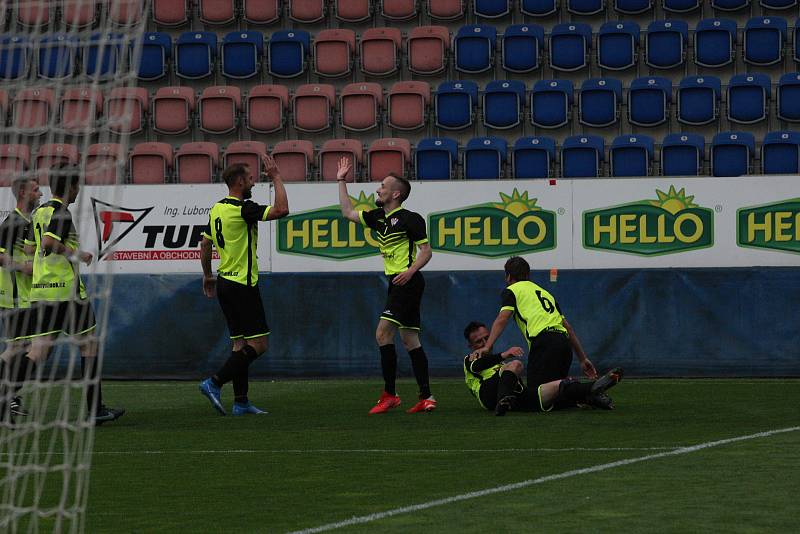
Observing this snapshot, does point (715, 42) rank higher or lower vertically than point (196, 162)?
higher

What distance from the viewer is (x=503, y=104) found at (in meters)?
18.3

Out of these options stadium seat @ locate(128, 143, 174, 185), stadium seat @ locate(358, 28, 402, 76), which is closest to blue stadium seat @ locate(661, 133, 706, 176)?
stadium seat @ locate(358, 28, 402, 76)

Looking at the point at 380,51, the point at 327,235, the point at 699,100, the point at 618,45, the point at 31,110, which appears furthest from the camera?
the point at 380,51

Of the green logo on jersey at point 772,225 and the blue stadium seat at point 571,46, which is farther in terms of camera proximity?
the blue stadium seat at point 571,46

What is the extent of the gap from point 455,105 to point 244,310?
843cm

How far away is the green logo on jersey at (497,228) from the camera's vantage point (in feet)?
49.1

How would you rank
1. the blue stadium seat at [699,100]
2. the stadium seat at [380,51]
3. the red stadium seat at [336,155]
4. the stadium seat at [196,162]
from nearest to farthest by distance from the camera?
the red stadium seat at [336,155] < the stadium seat at [196,162] < the blue stadium seat at [699,100] < the stadium seat at [380,51]

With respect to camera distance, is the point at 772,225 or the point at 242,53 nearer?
the point at 772,225

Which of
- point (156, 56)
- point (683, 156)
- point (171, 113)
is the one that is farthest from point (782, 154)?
point (156, 56)

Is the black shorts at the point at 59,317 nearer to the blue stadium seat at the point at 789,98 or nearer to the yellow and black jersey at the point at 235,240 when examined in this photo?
the yellow and black jersey at the point at 235,240

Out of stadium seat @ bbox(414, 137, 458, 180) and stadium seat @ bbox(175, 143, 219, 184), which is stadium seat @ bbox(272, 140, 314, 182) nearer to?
stadium seat @ bbox(175, 143, 219, 184)

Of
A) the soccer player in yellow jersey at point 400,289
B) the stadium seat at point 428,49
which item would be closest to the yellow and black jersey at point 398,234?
the soccer player in yellow jersey at point 400,289

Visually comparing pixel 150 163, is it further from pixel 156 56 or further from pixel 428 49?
pixel 428 49

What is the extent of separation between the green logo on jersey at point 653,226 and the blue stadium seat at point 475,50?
4.72m
